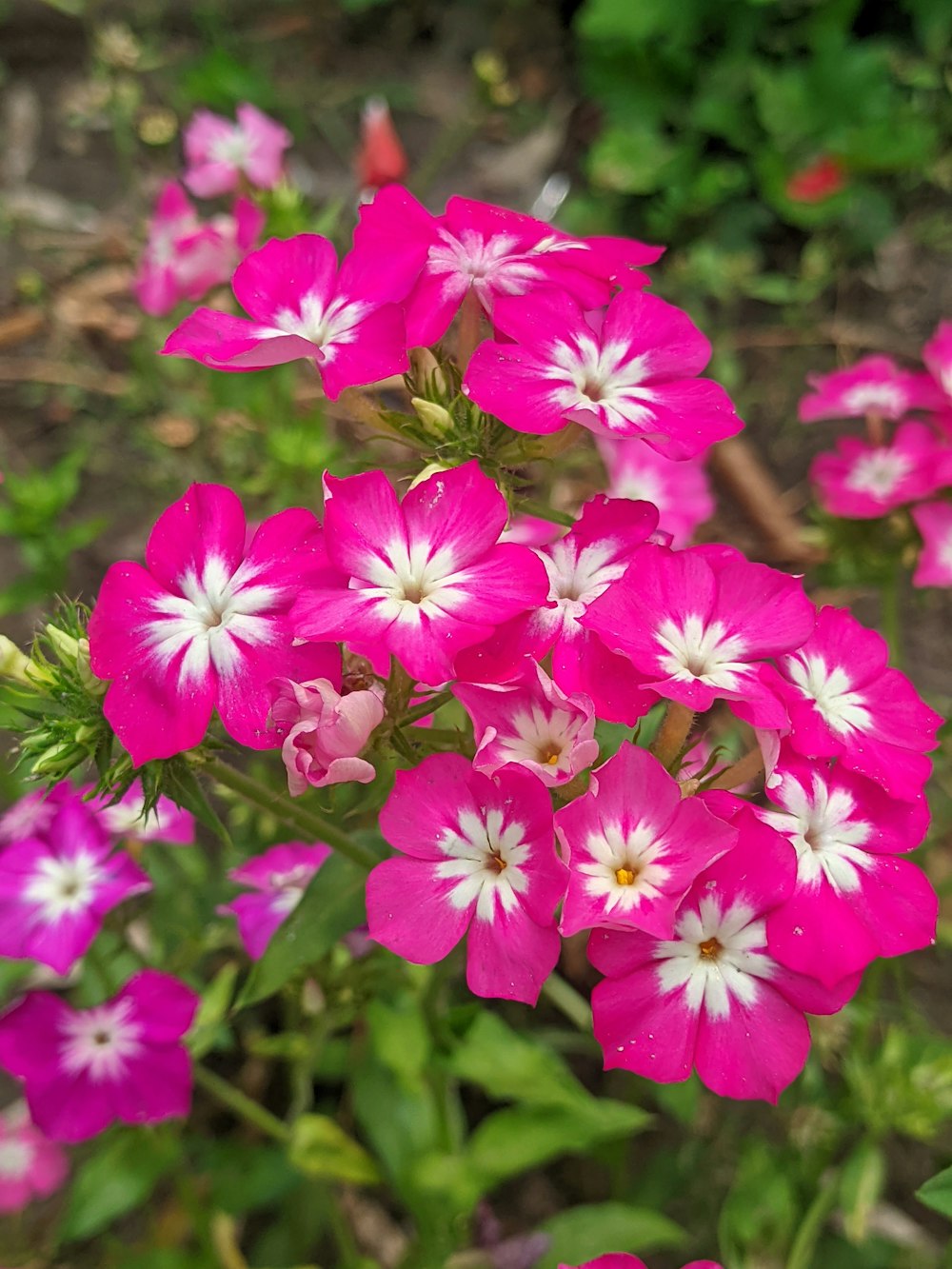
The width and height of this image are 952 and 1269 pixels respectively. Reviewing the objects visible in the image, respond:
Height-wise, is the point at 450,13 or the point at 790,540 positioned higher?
the point at 450,13

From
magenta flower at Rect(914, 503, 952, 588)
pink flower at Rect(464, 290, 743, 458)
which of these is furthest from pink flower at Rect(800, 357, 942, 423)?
pink flower at Rect(464, 290, 743, 458)

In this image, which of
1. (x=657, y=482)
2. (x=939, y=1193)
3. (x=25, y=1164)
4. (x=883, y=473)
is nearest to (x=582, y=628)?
(x=939, y=1193)

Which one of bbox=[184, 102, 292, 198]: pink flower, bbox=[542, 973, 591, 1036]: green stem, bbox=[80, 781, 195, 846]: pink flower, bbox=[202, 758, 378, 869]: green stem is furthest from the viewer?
bbox=[184, 102, 292, 198]: pink flower

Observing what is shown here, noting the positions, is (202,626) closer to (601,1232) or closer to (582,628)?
(582,628)

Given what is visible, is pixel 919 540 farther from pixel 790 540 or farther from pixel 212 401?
pixel 212 401

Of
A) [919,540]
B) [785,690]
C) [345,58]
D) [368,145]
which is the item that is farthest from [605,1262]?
[345,58]

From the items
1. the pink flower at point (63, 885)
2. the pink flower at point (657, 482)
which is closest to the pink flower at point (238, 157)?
the pink flower at point (657, 482)

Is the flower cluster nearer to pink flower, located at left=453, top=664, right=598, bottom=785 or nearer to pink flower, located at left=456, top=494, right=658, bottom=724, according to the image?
pink flower, located at left=456, top=494, right=658, bottom=724
